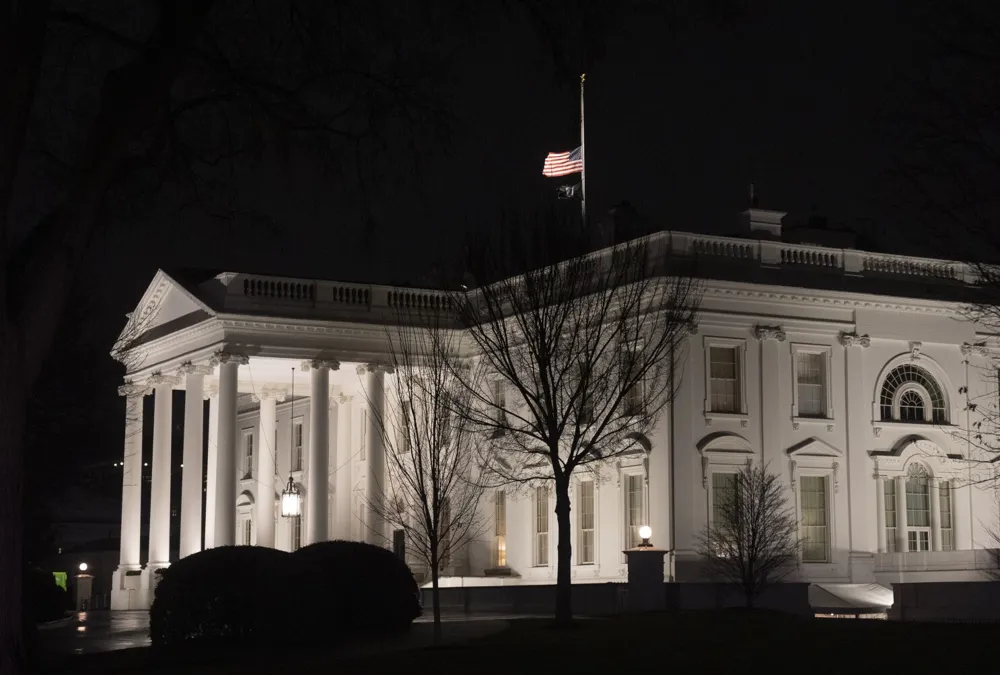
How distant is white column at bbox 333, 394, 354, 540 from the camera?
60.1m

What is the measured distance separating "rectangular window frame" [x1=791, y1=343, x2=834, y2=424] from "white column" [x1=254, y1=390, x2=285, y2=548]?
67.8ft

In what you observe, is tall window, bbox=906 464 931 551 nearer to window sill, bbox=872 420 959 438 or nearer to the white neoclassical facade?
the white neoclassical facade

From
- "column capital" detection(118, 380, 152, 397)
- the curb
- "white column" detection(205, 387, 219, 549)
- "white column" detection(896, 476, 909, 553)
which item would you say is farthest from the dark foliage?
"white column" detection(896, 476, 909, 553)

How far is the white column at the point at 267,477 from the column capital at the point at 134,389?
444cm

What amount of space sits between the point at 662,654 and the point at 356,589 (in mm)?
8266

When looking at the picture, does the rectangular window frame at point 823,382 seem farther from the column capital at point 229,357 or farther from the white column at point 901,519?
the column capital at point 229,357

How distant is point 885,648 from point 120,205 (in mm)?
11968

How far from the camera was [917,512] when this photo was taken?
4794 centimetres

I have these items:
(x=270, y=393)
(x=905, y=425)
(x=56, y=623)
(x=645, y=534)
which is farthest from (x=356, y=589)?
(x=270, y=393)

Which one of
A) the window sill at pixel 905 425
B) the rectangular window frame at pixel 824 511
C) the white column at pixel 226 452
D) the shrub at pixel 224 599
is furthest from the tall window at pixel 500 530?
the shrub at pixel 224 599

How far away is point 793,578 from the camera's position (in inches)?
1775

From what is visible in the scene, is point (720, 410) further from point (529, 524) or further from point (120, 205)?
point (120, 205)

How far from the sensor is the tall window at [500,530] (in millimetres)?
52344

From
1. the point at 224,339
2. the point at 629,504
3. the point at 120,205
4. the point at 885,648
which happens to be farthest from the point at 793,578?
the point at 120,205
